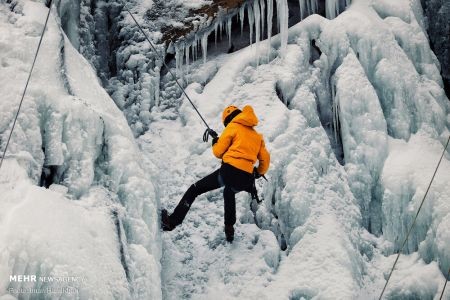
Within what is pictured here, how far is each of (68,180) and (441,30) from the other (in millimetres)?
6072

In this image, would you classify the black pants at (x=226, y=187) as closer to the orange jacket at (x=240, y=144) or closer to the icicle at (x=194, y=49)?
the orange jacket at (x=240, y=144)

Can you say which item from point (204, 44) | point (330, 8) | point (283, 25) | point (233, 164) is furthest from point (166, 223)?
point (330, 8)

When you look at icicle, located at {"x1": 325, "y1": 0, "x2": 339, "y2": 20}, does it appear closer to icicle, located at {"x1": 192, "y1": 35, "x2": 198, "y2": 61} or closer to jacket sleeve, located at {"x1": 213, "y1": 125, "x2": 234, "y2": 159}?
icicle, located at {"x1": 192, "y1": 35, "x2": 198, "y2": 61}

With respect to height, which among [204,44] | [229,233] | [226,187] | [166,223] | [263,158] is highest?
[204,44]

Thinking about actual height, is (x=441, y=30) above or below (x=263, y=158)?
above

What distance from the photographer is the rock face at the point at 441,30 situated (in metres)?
8.05

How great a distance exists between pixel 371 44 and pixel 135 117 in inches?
131

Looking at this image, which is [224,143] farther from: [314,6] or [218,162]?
[314,6]

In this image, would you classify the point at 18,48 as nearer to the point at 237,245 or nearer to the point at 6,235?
the point at 6,235

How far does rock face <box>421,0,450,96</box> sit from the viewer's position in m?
8.05

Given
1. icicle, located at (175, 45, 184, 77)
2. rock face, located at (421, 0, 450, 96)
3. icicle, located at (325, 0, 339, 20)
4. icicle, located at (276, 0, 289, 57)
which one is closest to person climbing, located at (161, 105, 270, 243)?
icicle, located at (175, 45, 184, 77)

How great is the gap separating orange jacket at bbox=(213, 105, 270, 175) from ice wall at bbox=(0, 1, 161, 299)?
81cm

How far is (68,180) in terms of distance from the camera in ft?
15.4

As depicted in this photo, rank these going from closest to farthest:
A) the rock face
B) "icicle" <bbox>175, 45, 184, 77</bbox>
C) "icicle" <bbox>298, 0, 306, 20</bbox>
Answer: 1. "icicle" <bbox>175, 45, 184, 77</bbox>
2. "icicle" <bbox>298, 0, 306, 20</bbox>
3. the rock face
